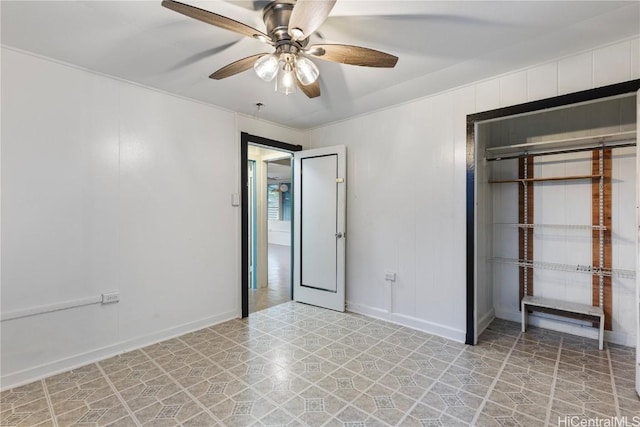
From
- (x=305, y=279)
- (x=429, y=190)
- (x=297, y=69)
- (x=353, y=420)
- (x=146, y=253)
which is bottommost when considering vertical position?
(x=353, y=420)

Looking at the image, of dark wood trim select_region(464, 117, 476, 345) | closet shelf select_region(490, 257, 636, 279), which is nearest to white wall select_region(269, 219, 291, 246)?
closet shelf select_region(490, 257, 636, 279)

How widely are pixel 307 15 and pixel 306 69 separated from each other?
470mm

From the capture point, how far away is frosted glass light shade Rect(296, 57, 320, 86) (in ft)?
6.01

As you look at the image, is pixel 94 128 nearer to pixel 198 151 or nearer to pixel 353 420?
pixel 198 151

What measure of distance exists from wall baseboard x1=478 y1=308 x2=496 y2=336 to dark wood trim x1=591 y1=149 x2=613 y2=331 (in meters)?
0.93

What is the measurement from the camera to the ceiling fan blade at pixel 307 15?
4.27ft

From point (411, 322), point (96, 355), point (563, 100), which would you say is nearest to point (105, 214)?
point (96, 355)

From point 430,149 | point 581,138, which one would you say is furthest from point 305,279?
point 581,138

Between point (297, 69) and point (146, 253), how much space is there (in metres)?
2.26

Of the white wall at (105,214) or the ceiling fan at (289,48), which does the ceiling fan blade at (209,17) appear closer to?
the ceiling fan at (289,48)

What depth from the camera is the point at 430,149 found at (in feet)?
10.3

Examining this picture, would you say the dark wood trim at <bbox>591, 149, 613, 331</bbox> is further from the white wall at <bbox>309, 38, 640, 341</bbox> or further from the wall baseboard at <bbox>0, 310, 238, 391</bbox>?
the wall baseboard at <bbox>0, 310, 238, 391</bbox>

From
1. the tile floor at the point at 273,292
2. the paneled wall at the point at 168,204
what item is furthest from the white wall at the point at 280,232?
the paneled wall at the point at 168,204

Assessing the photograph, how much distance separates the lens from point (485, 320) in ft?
10.8
